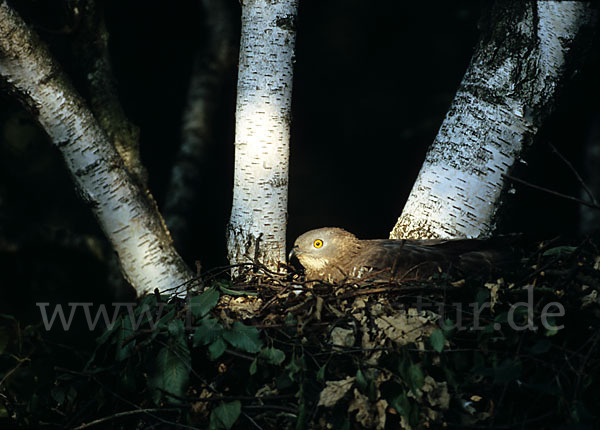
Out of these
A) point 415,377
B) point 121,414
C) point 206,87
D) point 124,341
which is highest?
point 206,87

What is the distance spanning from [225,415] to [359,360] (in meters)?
0.51

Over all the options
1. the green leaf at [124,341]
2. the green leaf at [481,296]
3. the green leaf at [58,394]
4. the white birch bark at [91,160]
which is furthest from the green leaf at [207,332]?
the green leaf at [481,296]

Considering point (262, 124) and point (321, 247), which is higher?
point (262, 124)

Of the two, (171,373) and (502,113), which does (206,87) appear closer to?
(502,113)

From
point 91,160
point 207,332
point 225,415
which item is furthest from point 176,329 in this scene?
point 91,160

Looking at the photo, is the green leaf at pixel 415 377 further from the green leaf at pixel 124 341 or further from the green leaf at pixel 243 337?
the green leaf at pixel 124 341

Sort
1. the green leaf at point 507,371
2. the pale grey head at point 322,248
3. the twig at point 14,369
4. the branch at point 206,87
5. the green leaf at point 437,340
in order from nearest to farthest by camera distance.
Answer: the green leaf at point 507,371 < the green leaf at point 437,340 < the twig at point 14,369 < the pale grey head at point 322,248 < the branch at point 206,87

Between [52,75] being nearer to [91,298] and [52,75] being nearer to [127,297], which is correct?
[127,297]

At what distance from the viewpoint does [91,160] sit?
2.86 metres

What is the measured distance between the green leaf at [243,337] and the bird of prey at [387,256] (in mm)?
512

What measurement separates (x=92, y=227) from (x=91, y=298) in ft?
2.36

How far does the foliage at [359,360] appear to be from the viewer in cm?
183

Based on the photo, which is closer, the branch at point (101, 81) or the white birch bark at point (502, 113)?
the white birch bark at point (502, 113)

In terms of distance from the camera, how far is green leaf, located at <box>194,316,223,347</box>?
200cm
